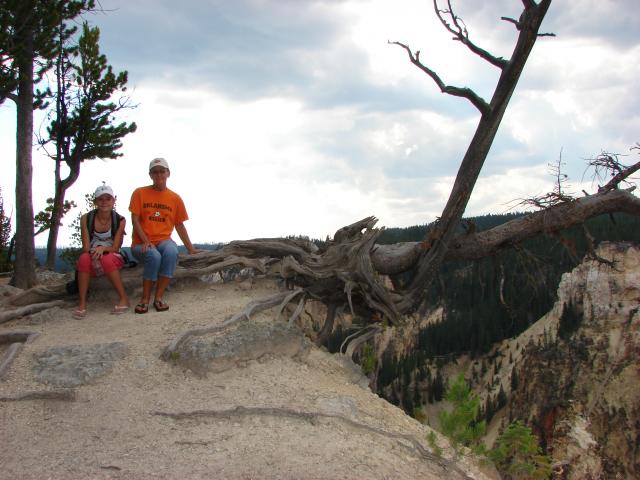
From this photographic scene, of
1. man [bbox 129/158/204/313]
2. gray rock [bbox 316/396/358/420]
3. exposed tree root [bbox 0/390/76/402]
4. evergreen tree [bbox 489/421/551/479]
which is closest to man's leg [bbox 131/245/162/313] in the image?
man [bbox 129/158/204/313]

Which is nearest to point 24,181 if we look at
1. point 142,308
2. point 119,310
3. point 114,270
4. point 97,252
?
point 97,252

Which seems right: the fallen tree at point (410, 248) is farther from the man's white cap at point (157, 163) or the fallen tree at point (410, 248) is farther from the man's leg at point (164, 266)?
the man's white cap at point (157, 163)

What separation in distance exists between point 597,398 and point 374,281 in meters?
52.3

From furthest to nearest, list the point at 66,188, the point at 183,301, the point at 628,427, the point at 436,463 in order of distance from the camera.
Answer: the point at 628,427, the point at 66,188, the point at 183,301, the point at 436,463

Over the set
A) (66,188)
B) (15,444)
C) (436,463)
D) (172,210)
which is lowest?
(436,463)

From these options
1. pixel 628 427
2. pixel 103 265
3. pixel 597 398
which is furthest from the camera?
pixel 597 398

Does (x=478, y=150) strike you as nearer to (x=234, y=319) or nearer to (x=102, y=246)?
(x=234, y=319)

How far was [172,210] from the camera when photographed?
8.23m

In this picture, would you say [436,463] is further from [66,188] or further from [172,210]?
[66,188]

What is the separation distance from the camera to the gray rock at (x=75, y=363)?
606 cm

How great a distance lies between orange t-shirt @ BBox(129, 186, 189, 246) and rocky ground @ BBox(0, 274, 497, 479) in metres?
1.13

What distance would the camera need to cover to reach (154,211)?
8.09 metres

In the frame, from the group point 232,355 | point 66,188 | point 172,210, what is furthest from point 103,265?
point 66,188

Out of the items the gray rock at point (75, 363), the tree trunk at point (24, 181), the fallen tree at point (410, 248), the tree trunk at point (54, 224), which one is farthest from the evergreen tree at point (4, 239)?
the gray rock at point (75, 363)
